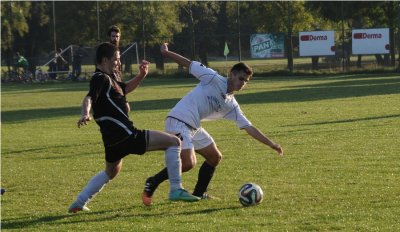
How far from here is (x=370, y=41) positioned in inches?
1763

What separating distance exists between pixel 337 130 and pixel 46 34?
172 ft

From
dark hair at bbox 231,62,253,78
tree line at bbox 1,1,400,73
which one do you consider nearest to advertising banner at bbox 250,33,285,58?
tree line at bbox 1,1,400,73

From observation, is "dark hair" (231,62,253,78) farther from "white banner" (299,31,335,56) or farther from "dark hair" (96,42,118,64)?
"white banner" (299,31,335,56)

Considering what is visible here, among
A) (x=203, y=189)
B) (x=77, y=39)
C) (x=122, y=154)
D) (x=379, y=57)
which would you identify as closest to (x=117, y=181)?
(x=203, y=189)

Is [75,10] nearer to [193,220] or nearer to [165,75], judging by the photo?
[165,75]

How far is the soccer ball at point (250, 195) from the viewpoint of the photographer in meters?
8.39

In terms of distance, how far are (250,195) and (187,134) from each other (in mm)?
899

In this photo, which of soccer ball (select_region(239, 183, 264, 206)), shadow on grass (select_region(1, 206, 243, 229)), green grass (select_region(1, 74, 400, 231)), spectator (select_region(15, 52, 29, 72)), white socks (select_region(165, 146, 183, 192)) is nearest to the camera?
green grass (select_region(1, 74, 400, 231))

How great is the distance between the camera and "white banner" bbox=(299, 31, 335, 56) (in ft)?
149

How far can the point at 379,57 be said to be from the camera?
4572 centimetres

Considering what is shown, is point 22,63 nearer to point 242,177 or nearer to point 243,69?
point 242,177

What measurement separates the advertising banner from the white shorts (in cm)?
3766

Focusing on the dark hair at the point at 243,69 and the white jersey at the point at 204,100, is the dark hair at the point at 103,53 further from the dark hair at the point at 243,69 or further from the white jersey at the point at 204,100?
the dark hair at the point at 243,69

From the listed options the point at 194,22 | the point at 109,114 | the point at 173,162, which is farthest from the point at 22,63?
the point at 109,114
